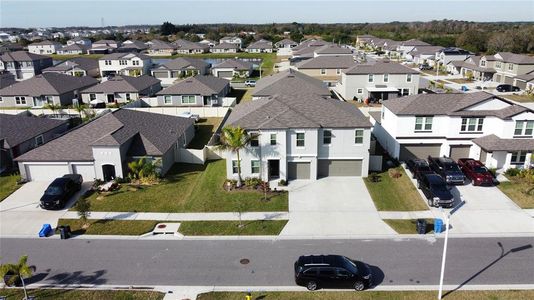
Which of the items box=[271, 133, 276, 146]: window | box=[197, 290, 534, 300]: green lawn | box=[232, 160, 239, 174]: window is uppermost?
box=[271, 133, 276, 146]: window

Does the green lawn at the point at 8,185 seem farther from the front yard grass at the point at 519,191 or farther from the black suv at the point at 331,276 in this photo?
the front yard grass at the point at 519,191

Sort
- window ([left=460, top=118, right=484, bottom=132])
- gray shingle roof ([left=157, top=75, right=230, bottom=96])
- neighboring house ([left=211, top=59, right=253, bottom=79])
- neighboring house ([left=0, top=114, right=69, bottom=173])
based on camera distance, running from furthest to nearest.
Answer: neighboring house ([left=211, top=59, right=253, bottom=79]) < gray shingle roof ([left=157, top=75, right=230, bottom=96]) < neighboring house ([left=0, top=114, right=69, bottom=173]) < window ([left=460, top=118, right=484, bottom=132])

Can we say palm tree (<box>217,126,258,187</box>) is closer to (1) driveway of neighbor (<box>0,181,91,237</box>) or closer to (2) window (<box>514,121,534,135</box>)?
(1) driveway of neighbor (<box>0,181,91,237</box>)

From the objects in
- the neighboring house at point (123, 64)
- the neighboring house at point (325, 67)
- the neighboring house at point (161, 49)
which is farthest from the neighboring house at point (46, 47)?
the neighboring house at point (325, 67)

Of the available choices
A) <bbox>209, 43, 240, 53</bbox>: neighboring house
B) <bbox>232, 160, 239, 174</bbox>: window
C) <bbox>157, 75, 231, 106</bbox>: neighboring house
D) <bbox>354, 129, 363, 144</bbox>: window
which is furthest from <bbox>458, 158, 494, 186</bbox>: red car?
<bbox>209, 43, 240, 53</bbox>: neighboring house

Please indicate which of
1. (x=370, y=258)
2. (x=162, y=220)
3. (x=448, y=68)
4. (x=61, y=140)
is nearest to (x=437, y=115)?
(x=370, y=258)

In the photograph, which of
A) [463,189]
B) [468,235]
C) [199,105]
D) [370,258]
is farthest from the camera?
[199,105]

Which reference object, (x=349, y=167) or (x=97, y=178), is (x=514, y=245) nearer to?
(x=349, y=167)
